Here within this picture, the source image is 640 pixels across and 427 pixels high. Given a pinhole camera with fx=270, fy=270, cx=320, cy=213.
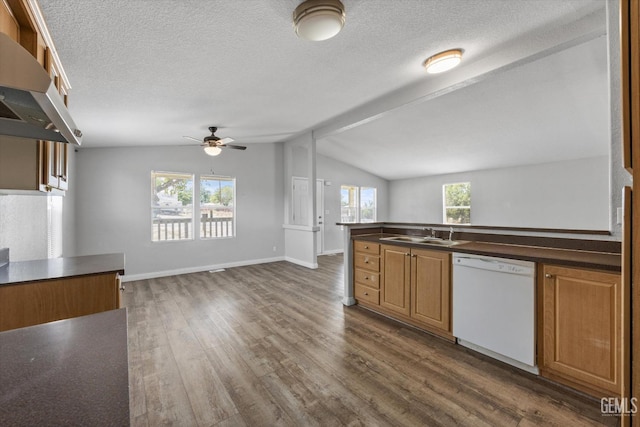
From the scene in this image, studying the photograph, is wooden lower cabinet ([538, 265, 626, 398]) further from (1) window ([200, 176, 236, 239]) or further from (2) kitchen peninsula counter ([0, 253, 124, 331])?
(1) window ([200, 176, 236, 239])

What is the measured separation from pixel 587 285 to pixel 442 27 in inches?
85.8

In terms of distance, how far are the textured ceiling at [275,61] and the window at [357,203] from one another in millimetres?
3932

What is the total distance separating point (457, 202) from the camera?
25.6 feet

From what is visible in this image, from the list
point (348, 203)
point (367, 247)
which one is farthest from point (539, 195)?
point (367, 247)

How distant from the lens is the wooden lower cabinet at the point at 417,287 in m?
2.58

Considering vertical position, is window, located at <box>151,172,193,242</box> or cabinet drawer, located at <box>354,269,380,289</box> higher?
window, located at <box>151,172,193,242</box>

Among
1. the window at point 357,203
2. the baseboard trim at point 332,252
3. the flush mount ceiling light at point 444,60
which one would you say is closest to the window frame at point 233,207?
the baseboard trim at point 332,252

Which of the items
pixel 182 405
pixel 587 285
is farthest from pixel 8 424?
pixel 587 285

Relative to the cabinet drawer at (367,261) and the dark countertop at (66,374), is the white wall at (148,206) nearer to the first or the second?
the cabinet drawer at (367,261)

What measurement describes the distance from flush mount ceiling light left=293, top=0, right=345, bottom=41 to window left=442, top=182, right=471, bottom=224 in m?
6.97

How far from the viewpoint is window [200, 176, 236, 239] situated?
580 cm

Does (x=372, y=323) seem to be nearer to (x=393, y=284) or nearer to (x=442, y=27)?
(x=393, y=284)

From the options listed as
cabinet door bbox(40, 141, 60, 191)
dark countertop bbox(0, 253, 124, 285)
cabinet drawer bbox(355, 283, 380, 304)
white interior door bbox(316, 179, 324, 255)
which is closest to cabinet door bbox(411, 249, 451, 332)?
cabinet drawer bbox(355, 283, 380, 304)

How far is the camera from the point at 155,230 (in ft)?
17.2
